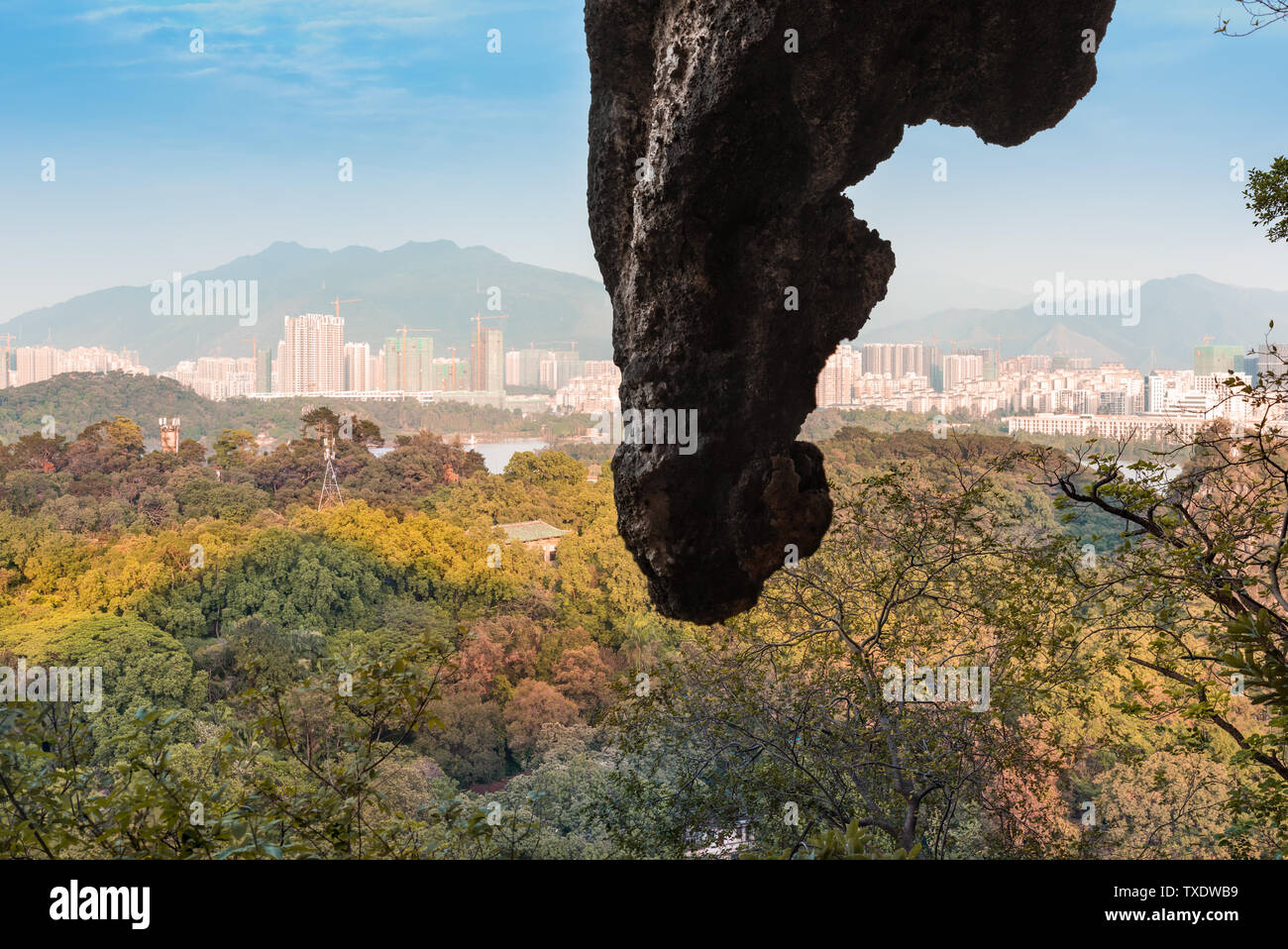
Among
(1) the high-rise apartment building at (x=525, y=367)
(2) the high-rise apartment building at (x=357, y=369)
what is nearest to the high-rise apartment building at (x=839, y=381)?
(1) the high-rise apartment building at (x=525, y=367)

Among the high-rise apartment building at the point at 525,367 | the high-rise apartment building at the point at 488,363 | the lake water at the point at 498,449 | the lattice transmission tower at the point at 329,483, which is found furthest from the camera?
the high-rise apartment building at the point at 525,367

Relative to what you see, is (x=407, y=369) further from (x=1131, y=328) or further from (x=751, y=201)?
(x=751, y=201)

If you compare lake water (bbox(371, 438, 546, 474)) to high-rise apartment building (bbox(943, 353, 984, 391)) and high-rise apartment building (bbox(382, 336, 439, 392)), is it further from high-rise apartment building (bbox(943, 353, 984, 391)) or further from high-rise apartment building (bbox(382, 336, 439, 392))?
high-rise apartment building (bbox(943, 353, 984, 391))

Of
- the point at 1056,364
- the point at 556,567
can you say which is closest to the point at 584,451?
the point at 556,567

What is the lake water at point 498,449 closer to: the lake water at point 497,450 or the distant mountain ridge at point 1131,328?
the lake water at point 497,450

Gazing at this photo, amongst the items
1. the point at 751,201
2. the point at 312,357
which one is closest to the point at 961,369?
the point at 312,357
